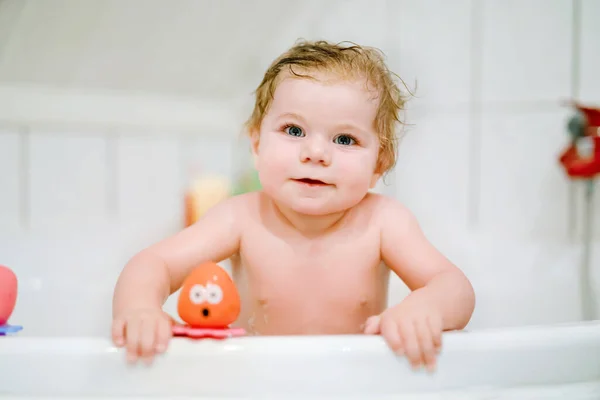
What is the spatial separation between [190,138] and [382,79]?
0.95 metres

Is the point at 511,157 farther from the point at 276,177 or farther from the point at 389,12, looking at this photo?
the point at 276,177

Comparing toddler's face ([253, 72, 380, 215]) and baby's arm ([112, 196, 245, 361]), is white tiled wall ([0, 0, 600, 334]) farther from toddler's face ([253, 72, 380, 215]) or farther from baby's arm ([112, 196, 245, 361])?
toddler's face ([253, 72, 380, 215])

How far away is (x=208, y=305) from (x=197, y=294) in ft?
0.06

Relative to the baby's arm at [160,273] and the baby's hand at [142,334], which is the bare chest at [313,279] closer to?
the baby's arm at [160,273]

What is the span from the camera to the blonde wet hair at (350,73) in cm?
83

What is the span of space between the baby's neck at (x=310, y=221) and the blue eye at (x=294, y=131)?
126 mm

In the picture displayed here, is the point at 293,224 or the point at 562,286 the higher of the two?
the point at 293,224

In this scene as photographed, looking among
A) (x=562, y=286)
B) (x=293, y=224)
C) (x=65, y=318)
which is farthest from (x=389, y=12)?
(x=65, y=318)

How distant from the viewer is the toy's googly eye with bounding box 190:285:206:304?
23.6 inches

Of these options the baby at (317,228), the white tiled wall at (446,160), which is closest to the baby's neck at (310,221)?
the baby at (317,228)

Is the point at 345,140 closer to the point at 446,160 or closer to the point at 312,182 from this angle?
the point at 312,182

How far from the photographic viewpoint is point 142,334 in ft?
1.80

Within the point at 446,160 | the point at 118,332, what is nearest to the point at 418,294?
the point at 118,332

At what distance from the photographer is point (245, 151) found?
1.82 metres
